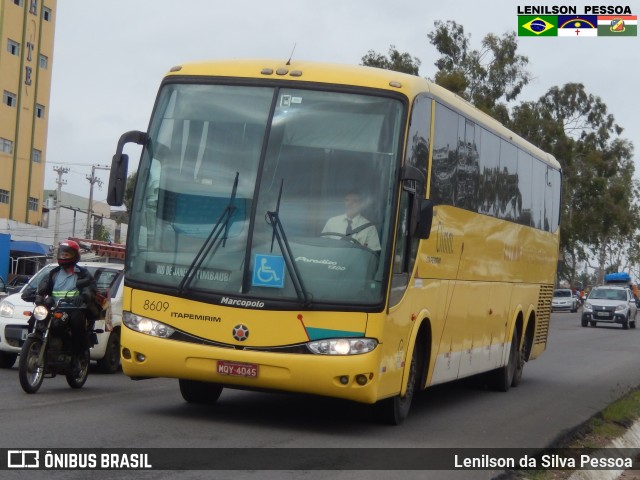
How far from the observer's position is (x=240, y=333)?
10.6 meters

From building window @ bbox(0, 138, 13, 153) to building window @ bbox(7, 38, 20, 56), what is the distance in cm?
497

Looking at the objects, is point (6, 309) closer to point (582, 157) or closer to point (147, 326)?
point (147, 326)

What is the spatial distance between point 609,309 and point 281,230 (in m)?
42.8

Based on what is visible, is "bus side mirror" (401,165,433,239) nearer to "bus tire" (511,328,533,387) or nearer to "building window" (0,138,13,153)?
"bus tire" (511,328,533,387)

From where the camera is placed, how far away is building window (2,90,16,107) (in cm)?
6568

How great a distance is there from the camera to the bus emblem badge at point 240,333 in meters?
10.6

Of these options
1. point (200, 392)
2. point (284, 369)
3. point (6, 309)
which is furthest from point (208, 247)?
point (6, 309)

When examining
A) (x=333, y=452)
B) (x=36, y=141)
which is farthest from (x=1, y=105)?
(x=333, y=452)

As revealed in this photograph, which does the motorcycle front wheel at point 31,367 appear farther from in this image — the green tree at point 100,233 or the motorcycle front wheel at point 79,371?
the green tree at point 100,233

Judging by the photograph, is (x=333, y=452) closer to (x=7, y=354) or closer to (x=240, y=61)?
(x=240, y=61)

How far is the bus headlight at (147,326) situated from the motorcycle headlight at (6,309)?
5487 mm

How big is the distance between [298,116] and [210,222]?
4.33 ft

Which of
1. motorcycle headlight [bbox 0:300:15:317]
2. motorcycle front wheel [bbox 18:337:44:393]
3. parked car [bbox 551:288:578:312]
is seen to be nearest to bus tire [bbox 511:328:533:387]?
motorcycle headlight [bbox 0:300:15:317]

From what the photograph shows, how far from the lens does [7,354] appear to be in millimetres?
16172
